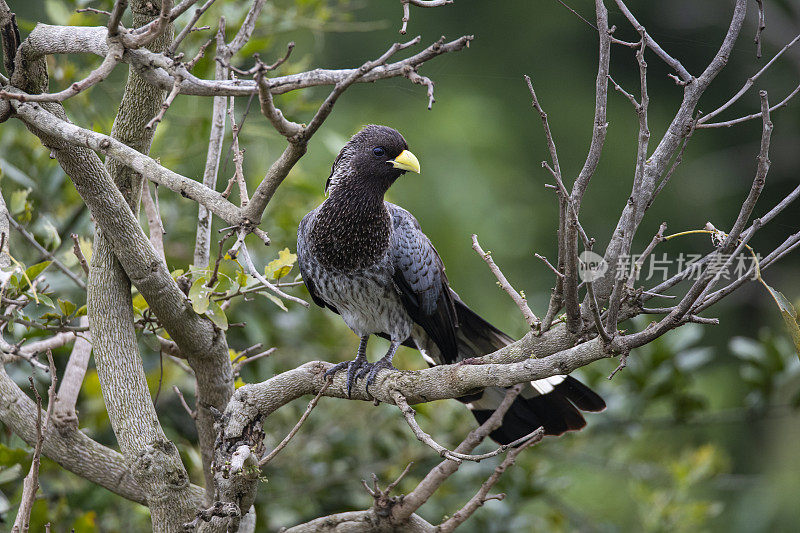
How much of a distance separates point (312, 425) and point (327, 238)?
1.25 metres

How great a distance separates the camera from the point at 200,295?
2.27 m

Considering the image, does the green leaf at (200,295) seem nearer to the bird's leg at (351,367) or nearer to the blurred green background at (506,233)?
the bird's leg at (351,367)

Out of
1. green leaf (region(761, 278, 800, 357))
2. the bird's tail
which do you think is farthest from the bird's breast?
green leaf (region(761, 278, 800, 357))

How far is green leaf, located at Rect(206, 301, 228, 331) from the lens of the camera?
2.30 m

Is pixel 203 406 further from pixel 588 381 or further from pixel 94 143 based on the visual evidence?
pixel 588 381

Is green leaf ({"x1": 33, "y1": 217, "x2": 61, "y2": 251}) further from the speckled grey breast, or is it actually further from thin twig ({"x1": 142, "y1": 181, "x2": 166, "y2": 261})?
the speckled grey breast

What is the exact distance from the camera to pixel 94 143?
1.85 metres

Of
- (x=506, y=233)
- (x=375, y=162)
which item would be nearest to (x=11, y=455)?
(x=375, y=162)

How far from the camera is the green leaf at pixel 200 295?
225 cm

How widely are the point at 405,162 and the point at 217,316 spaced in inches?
42.5

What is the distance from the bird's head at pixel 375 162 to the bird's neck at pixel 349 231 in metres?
0.04

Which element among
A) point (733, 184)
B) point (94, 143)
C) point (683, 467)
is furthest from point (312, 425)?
point (733, 184)

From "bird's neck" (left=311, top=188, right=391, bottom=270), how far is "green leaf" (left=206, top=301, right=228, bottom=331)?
0.84 m

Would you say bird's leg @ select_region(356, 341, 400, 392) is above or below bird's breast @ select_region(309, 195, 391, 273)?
below
